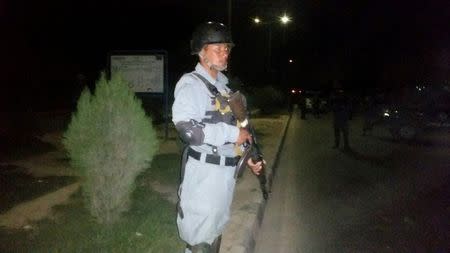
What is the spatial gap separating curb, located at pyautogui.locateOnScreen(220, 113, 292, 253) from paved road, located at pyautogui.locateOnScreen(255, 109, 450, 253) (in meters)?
0.18

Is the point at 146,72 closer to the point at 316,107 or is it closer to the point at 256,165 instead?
the point at 256,165

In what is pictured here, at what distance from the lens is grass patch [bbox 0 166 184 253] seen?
537cm

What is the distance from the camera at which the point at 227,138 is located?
370 cm

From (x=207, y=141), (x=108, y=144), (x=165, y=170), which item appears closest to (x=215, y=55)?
(x=207, y=141)

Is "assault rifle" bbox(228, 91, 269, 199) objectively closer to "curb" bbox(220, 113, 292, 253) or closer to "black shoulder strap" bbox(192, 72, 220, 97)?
"black shoulder strap" bbox(192, 72, 220, 97)

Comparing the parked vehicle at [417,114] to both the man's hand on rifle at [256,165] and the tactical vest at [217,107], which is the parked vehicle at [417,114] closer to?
the man's hand on rifle at [256,165]

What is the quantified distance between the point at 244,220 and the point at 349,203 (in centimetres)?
257

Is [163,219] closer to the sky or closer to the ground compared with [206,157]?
closer to the ground

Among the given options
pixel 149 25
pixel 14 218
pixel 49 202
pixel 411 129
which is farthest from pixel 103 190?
pixel 149 25

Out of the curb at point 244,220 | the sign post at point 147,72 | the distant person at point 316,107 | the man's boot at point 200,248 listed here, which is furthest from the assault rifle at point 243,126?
the distant person at point 316,107

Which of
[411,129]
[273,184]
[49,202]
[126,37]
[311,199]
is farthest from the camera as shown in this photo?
[126,37]

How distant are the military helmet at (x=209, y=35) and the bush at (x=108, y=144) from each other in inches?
77.2

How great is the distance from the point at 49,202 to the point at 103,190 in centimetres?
189

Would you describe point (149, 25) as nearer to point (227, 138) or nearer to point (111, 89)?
point (111, 89)
